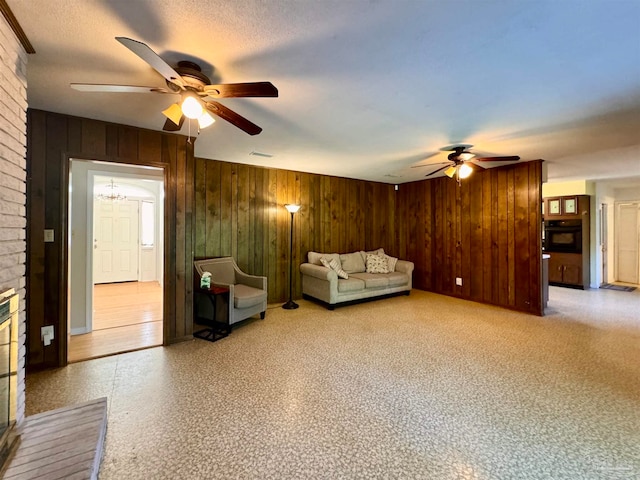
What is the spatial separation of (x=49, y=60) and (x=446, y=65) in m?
2.65

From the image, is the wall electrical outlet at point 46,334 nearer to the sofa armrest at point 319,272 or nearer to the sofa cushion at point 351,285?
the sofa armrest at point 319,272

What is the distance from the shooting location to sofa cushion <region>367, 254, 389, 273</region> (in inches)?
221

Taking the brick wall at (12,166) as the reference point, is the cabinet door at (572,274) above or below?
below

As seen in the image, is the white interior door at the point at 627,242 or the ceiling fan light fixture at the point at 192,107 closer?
the ceiling fan light fixture at the point at 192,107

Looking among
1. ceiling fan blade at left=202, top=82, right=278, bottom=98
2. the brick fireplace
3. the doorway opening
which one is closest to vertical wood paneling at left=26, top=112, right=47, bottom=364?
the doorway opening

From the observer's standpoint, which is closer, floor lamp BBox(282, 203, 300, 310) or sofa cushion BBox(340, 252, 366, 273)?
floor lamp BBox(282, 203, 300, 310)

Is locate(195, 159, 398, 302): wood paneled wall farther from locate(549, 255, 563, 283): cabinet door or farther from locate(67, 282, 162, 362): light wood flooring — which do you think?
locate(549, 255, 563, 283): cabinet door

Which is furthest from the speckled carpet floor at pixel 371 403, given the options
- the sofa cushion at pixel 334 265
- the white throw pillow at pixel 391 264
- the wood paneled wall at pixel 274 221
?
the white throw pillow at pixel 391 264

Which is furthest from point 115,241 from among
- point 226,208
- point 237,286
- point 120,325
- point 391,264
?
point 391,264

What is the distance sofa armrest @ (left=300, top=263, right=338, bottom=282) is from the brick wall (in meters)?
3.48

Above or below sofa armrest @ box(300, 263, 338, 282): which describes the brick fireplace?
above

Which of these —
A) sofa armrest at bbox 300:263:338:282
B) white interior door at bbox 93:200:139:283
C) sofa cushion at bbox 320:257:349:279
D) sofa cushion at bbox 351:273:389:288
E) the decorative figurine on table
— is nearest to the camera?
the decorative figurine on table

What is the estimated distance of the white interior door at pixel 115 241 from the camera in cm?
697

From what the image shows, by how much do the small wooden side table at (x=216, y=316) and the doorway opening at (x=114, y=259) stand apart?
54cm
